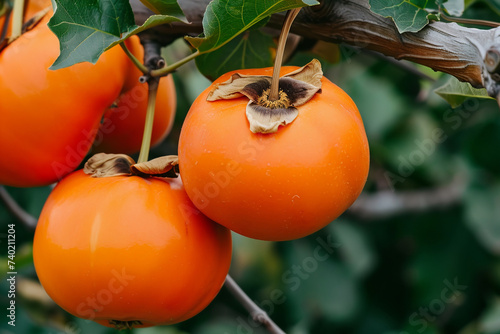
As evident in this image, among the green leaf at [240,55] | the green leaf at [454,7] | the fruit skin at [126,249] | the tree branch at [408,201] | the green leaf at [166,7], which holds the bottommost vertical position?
the tree branch at [408,201]

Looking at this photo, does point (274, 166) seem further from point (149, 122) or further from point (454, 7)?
point (454, 7)

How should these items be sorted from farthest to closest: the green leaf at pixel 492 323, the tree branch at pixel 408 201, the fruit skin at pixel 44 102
Result: the tree branch at pixel 408 201, the green leaf at pixel 492 323, the fruit skin at pixel 44 102

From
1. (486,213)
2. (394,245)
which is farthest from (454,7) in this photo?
(394,245)

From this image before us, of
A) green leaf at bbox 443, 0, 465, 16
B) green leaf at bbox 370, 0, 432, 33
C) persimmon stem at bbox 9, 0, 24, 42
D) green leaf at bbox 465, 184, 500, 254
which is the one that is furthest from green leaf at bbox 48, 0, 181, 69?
green leaf at bbox 465, 184, 500, 254

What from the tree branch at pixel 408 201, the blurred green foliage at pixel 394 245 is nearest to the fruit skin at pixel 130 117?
the blurred green foliage at pixel 394 245

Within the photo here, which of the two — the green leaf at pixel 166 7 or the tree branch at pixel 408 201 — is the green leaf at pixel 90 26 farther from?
the tree branch at pixel 408 201

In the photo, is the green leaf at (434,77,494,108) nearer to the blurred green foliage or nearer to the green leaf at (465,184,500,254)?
the blurred green foliage
